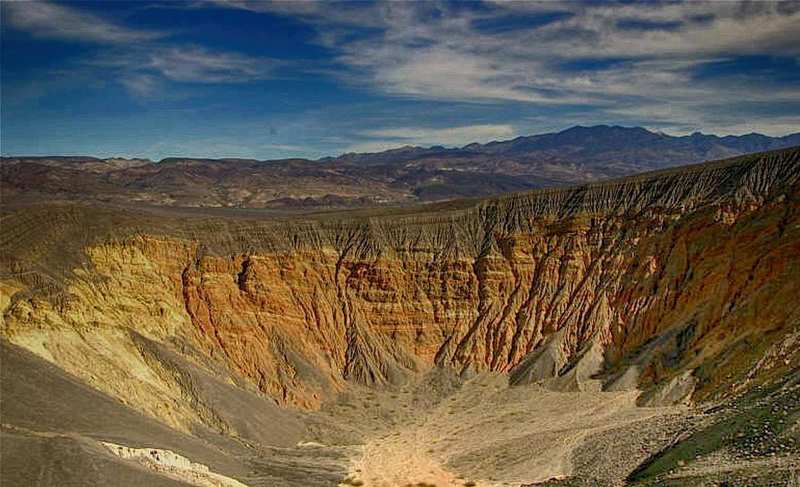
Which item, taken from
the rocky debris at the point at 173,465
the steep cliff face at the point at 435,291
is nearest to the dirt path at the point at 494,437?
the steep cliff face at the point at 435,291

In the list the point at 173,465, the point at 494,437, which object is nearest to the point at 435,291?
the point at 494,437

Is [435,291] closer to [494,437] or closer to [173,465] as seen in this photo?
[494,437]

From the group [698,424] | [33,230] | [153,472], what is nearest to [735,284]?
[698,424]

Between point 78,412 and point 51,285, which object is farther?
point 51,285

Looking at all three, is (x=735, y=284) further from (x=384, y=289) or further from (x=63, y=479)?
(x=63, y=479)

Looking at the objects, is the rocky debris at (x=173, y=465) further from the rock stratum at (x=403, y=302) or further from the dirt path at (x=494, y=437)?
the dirt path at (x=494, y=437)

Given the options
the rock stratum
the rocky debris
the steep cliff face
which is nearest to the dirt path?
the rock stratum
